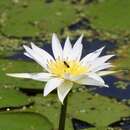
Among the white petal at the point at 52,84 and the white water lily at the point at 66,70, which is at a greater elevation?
the white water lily at the point at 66,70

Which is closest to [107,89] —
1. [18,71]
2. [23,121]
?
[18,71]

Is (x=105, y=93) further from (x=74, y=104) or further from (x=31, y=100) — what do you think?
(x=31, y=100)

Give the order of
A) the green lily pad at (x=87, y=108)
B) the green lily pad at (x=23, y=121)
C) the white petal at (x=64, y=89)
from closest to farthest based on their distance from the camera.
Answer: the white petal at (x=64, y=89)
the green lily pad at (x=23, y=121)
the green lily pad at (x=87, y=108)

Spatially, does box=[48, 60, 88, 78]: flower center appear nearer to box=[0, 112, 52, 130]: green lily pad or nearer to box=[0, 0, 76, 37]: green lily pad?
box=[0, 112, 52, 130]: green lily pad

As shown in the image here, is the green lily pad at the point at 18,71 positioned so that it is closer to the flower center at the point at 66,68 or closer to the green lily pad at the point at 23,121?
the green lily pad at the point at 23,121

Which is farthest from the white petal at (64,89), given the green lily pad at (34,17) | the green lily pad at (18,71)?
the green lily pad at (34,17)

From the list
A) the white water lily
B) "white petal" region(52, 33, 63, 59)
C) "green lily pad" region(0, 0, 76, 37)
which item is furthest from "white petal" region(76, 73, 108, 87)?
"green lily pad" region(0, 0, 76, 37)

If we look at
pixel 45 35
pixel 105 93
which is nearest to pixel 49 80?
pixel 105 93
